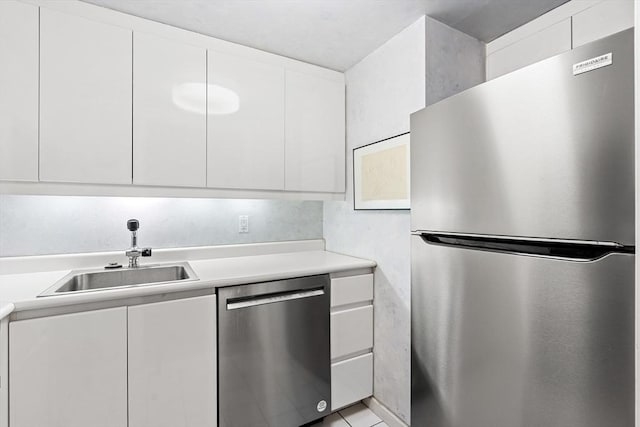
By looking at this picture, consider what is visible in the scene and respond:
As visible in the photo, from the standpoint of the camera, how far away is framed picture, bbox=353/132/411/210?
1.73 meters

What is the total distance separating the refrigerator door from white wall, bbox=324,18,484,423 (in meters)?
0.50

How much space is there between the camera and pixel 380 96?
191cm

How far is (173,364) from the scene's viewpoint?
1.38 meters

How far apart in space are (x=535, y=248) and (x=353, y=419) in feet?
4.99

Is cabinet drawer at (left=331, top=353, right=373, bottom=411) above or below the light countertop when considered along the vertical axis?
below

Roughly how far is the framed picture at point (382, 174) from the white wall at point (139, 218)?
0.57 meters

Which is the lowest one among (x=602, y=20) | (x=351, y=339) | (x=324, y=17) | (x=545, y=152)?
(x=351, y=339)

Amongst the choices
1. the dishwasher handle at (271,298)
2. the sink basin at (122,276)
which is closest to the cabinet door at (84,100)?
the sink basin at (122,276)

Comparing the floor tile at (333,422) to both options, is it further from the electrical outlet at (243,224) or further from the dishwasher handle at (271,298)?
the electrical outlet at (243,224)

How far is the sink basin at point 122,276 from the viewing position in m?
1.60

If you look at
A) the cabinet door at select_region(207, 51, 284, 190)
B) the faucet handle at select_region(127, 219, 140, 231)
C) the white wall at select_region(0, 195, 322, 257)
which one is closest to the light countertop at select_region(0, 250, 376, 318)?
the white wall at select_region(0, 195, 322, 257)

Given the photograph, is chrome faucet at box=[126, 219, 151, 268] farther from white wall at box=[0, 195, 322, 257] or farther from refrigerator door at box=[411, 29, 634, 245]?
refrigerator door at box=[411, 29, 634, 245]

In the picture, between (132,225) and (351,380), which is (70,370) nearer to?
(132,225)

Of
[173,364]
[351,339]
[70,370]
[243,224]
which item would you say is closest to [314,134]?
[243,224]
